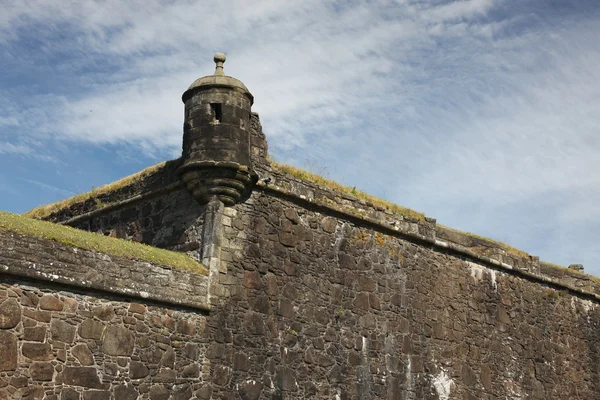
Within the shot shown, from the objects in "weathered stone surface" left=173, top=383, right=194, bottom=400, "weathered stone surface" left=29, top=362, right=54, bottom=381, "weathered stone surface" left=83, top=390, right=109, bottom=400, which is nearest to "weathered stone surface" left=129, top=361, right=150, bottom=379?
"weathered stone surface" left=83, top=390, right=109, bottom=400

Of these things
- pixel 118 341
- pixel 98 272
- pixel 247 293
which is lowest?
pixel 118 341

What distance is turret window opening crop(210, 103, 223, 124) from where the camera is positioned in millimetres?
13017

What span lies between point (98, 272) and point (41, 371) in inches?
58.2

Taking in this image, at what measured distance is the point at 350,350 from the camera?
1404cm

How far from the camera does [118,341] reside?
10.9m

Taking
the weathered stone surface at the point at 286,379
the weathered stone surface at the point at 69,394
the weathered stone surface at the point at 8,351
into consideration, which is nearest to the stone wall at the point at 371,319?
the weathered stone surface at the point at 286,379

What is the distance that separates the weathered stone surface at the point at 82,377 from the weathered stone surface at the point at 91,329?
0.42 metres

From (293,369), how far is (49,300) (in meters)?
4.32

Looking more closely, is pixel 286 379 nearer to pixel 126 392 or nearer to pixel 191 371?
pixel 191 371

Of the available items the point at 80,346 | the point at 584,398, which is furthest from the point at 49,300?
the point at 584,398

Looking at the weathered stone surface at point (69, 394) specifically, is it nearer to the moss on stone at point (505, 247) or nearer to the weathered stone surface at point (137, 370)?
the weathered stone surface at point (137, 370)

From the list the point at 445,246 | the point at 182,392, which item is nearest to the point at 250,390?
the point at 182,392

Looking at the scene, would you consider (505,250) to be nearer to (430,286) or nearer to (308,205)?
(430,286)

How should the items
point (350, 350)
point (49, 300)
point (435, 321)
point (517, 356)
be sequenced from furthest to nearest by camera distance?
1. point (517, 356)
2. point (435, 321)
3. point (350, 350)
4. point (49, 300)
